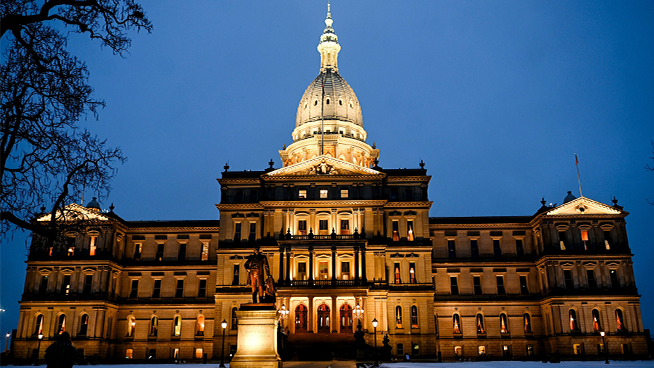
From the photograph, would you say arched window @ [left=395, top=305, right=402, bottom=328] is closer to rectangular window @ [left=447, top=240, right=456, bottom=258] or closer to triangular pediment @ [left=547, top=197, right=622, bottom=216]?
rectangular window @ [left=447, top=240, right=456, bottom=258]

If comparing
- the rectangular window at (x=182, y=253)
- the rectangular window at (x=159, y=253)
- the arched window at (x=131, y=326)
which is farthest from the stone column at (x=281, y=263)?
the arched window at (x=131, y=326)

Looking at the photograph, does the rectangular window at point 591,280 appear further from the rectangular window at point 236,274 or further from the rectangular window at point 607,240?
the rectangular window at point 236,274

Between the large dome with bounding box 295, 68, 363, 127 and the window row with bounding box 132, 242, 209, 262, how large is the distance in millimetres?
29423

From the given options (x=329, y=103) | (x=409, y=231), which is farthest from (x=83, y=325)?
A: (x=329, y=103)

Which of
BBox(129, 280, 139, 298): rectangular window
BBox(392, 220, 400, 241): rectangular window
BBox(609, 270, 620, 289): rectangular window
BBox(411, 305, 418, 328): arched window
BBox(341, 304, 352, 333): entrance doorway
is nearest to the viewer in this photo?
BBox(341, 304, 352, 333): entrance doorway

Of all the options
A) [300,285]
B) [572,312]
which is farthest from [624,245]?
[300,285]

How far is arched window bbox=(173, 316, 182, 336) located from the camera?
7075 centimetres

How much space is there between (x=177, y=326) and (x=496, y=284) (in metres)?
40.4

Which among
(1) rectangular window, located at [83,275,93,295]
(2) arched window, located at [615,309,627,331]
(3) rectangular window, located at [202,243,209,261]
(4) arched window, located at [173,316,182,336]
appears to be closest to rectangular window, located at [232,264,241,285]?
(3) rectangular window, located at [202,243,209,261]

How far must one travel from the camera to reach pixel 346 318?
60312 mm

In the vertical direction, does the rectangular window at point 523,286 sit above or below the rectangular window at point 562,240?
below

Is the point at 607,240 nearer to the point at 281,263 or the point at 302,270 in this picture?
the point at 302,270

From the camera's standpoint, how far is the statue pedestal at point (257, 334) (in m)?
26.3

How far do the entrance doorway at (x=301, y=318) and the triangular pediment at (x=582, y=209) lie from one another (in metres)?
32.4
